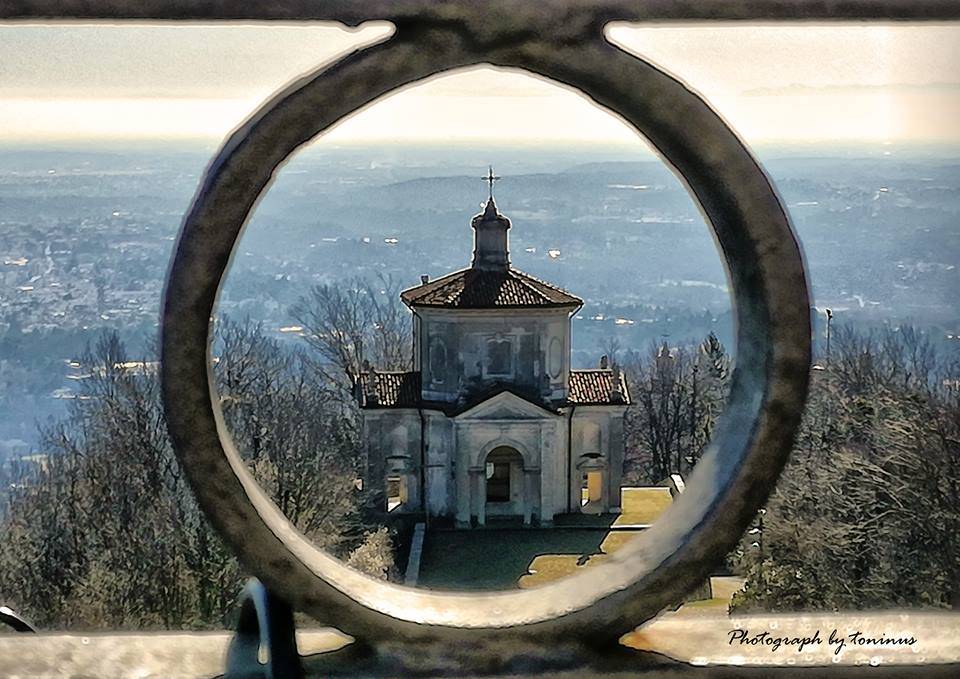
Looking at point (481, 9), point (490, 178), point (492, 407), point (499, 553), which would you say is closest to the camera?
point (481, 9)

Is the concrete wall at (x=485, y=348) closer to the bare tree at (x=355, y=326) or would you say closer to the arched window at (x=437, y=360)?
the arched window at (x=437, y=360)

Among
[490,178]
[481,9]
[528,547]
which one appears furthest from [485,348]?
[481,9]

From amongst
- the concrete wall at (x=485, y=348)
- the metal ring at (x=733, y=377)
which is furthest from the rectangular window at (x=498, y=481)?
the metal ring at (x=733, y=377)

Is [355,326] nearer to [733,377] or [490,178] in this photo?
[490,178]

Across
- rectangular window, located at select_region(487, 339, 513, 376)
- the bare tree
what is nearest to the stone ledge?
the bare tree

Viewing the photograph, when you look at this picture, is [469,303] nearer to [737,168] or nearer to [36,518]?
[36,518]

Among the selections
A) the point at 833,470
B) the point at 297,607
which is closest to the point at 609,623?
the point at 297,607
